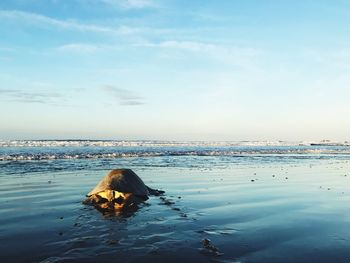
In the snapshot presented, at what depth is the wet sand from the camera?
253 inches

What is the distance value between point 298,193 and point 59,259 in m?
9.47

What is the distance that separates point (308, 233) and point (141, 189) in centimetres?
575

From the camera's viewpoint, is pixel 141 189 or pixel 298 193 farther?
pixel 298 193

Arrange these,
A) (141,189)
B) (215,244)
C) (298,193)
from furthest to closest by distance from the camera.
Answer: (298,193)
(141,189)
(215,244)

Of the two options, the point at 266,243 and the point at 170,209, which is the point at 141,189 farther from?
the point at 266,243

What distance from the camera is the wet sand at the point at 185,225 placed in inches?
253

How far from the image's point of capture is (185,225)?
27.6 ft

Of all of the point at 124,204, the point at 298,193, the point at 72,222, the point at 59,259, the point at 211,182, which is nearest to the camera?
the point at 59,259

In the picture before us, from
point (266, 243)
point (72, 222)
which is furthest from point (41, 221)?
point (266, 243)

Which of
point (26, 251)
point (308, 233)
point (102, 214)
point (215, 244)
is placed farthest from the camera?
point (102, 214)

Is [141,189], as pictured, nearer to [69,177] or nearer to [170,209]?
[170,209]

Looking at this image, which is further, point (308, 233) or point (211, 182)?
point (211, 182)

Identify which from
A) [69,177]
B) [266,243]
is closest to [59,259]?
[266,243]

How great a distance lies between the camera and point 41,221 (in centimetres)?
884
